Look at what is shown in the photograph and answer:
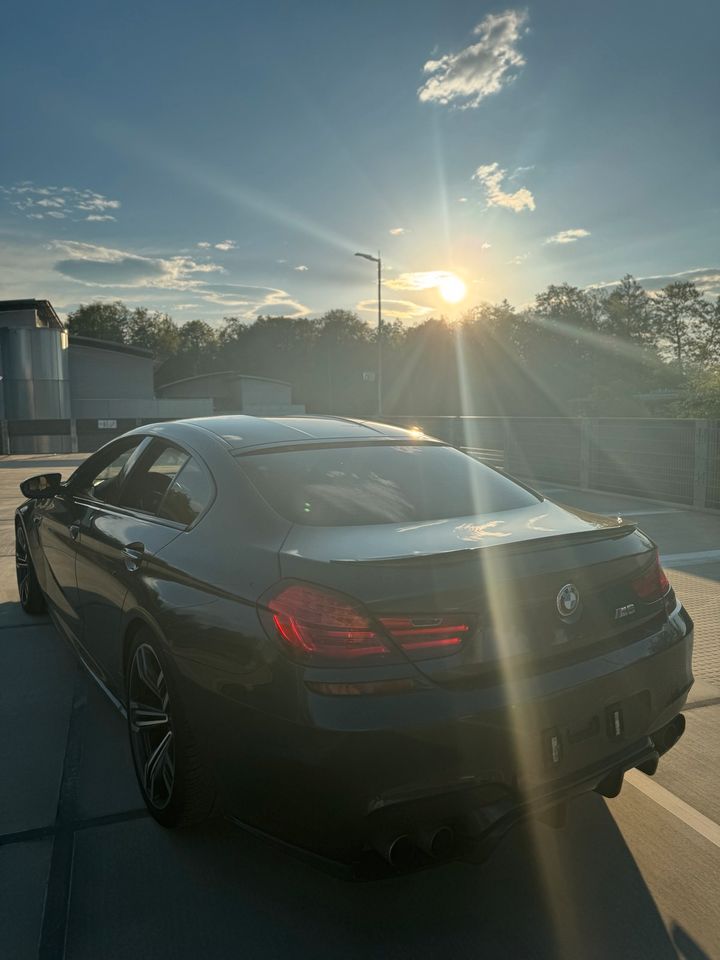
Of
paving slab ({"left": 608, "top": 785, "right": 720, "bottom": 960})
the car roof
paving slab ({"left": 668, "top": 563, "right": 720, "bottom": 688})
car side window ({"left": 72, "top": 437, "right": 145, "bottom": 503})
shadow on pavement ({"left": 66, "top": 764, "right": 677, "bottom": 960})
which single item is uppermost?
the car roof

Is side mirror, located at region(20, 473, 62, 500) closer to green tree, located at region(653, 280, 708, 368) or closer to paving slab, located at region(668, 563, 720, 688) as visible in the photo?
paving slab, located at region(668, 563, 720, 688)

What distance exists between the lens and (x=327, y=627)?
2.05 meters

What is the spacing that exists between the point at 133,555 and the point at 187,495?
0.32 metres

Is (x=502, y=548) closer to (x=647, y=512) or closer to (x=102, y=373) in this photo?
(x=647, y=512)

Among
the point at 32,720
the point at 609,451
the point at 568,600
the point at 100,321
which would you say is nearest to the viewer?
the point at 568,600

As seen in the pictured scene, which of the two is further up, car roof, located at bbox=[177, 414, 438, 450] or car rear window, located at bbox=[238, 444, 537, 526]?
car roof, located at bbox=[177, 414, 438, 450]

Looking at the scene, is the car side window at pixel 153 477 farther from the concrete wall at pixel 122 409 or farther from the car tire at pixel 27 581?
the concrete wall at pixel 122 409

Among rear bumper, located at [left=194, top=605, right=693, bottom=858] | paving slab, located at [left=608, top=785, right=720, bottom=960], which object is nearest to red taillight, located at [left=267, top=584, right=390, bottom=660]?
rear bumper, located at [left=194, top=605, right=693, bottom=858]

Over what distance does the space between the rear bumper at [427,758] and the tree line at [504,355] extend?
55216 mm

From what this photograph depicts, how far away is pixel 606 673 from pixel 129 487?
93.2 inches

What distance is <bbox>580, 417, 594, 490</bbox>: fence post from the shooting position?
12.4 metres

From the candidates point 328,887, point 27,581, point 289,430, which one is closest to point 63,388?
point 27,581

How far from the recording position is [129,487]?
3.59 meters

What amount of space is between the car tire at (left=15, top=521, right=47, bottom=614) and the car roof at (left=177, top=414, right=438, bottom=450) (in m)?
2.43
